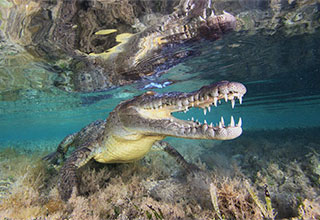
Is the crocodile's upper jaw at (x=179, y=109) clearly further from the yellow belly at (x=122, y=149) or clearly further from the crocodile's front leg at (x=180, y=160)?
the crocodile's front leg at (x=180, y=160)

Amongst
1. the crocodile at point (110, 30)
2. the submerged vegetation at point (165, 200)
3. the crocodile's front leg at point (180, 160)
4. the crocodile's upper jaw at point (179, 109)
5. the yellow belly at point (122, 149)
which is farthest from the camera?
the crocodile's front leg at point (180, 160)

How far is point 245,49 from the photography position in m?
8.43

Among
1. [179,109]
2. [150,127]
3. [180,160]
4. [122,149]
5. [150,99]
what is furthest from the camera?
[180,160]

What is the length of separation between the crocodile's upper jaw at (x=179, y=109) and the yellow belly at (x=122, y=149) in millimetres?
350

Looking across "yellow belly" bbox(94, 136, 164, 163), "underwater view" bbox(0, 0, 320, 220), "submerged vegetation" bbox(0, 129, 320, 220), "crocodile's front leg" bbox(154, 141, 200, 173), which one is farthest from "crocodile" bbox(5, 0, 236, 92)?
"submerged vegetation" bbox(0, 129, 320, 220)

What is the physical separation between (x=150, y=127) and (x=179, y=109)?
24.1 inches

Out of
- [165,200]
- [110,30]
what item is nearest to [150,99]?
[165,200]

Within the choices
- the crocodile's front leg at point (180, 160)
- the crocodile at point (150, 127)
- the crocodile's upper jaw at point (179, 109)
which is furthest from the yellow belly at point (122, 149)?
the crocodile's front leg at point (180, 160)

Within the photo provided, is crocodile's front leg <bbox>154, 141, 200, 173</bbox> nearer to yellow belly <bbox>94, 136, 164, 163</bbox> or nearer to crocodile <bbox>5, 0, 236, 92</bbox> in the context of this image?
yellow belly <bbox>94, 136, 164, 163</bbox>

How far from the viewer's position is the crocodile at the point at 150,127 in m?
2.58

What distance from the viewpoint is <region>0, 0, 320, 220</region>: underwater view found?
270 cm

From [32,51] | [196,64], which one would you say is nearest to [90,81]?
[32,51]

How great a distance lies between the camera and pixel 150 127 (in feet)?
10.8

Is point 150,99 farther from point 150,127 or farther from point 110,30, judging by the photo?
point 110,30
